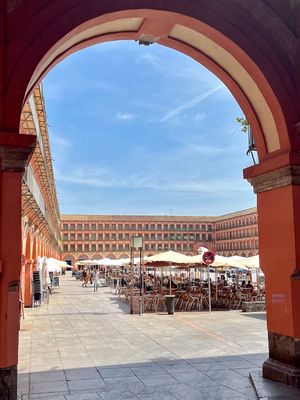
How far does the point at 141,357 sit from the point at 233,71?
5894mm

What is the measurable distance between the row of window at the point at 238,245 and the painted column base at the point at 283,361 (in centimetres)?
7876

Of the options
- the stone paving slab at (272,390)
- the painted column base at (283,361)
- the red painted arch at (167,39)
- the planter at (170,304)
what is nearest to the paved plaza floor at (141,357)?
the stone paving slab at (272,390)

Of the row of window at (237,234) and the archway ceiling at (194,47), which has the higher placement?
the row of window at (237,234)

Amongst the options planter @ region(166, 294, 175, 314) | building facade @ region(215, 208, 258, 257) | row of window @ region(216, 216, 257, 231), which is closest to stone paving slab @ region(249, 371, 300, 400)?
planter @ region(166, 294, 175, 314)

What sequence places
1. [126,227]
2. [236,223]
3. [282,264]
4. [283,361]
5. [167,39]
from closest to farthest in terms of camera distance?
[283,361] → [282,264] → [167,39] → [236,223] → [126,227]

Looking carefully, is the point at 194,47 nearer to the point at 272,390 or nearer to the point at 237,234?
the point at 272,390

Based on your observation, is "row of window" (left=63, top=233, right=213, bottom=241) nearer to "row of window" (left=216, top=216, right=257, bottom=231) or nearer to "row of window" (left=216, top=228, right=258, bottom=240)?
"row of window" (left=216, top=228, right=258, bottom=240)

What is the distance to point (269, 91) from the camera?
7383 millimetres

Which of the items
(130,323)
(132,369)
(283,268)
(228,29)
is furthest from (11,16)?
(130,323)

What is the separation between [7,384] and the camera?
18.1 ft

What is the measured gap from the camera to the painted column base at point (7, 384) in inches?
216

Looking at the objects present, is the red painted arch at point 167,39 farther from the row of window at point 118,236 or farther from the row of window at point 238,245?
the row of window at point 118,236

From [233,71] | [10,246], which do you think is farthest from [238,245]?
[10,246]

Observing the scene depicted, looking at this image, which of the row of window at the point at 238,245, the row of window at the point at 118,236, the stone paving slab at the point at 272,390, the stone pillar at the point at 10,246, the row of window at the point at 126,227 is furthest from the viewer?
the row of window at the point at 126,227
